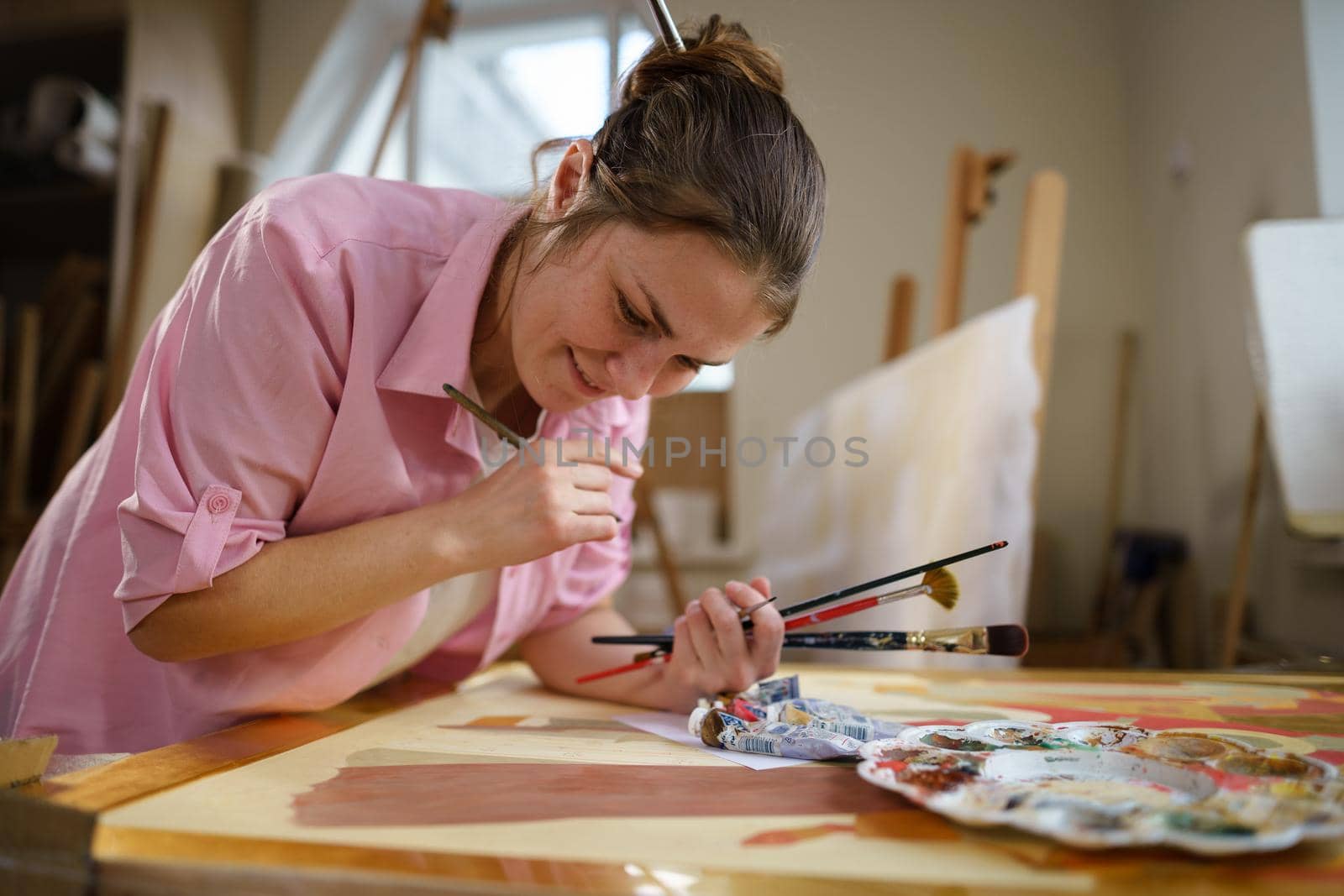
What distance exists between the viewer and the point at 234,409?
0.73m

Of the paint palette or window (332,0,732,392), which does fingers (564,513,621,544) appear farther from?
window (332,0,732,392)

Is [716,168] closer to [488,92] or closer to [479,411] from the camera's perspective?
[479,411]

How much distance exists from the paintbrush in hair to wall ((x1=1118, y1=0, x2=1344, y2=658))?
1.20 m

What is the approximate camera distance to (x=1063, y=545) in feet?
10.7

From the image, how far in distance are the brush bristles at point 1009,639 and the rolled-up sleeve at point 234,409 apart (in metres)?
0.58

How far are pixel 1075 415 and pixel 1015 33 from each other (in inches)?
53.0

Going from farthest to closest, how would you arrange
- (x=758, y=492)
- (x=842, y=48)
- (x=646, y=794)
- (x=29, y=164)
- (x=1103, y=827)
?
(x=758, y=492), (x=29, y=164), (x=842, y=48), (x=646, y=794), (x=1103, y=827)

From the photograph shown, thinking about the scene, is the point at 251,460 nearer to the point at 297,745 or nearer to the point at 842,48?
the point at 297,745

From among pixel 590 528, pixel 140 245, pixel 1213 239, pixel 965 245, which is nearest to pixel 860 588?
pixel 590 528

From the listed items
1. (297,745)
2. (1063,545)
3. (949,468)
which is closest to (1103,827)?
(297,745)

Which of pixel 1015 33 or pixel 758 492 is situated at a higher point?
pixel 1015 33

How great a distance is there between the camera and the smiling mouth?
0.83m

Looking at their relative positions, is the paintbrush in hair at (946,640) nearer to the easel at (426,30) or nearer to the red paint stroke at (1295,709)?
the red paint stroke at (1295,709)

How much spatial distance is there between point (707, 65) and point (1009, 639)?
56 cm
